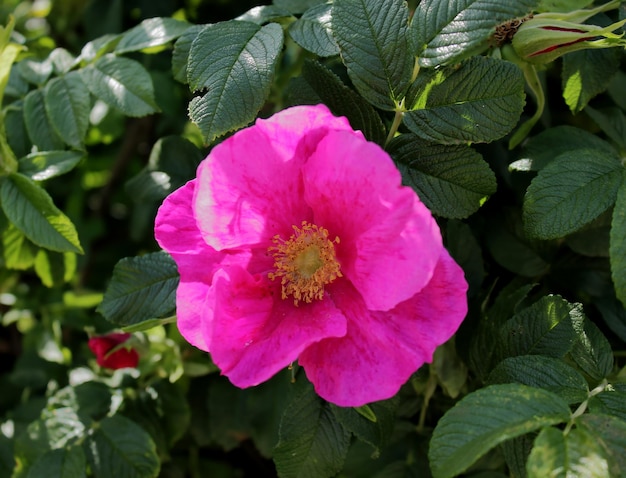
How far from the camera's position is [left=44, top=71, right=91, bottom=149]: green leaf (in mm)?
1254

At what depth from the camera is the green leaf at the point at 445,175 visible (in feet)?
3.27

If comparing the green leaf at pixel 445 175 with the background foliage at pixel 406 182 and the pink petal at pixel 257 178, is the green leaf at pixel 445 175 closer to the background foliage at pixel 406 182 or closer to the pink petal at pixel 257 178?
the background foliage at pixel 406 182

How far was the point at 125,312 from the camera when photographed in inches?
46.3

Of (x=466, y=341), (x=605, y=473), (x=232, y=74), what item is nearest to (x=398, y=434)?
(x=466, y=341)

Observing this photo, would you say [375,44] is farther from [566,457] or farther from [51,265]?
[51,265]

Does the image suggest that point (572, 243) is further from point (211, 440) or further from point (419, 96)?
point (211, 440)

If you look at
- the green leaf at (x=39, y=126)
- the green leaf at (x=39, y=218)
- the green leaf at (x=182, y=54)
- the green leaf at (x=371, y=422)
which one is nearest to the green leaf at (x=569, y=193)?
the green leaf at (x=371, y=422)

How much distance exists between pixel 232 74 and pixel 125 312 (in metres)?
0.42

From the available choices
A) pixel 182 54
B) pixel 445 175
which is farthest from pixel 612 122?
pixel 182 54

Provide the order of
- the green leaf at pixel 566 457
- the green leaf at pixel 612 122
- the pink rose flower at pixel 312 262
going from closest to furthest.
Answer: the green leaf at pixel 566 457 → the pink rose flower at pixel 312 262 → the green leaf at pixel 612 122

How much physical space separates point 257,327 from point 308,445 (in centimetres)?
25

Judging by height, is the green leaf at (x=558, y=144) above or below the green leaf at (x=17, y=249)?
above

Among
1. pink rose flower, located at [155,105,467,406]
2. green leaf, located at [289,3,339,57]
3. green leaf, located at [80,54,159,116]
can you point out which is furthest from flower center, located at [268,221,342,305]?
green leaf, located at [80,54,159,116]

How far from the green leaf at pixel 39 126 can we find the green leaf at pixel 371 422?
0.69 metres
